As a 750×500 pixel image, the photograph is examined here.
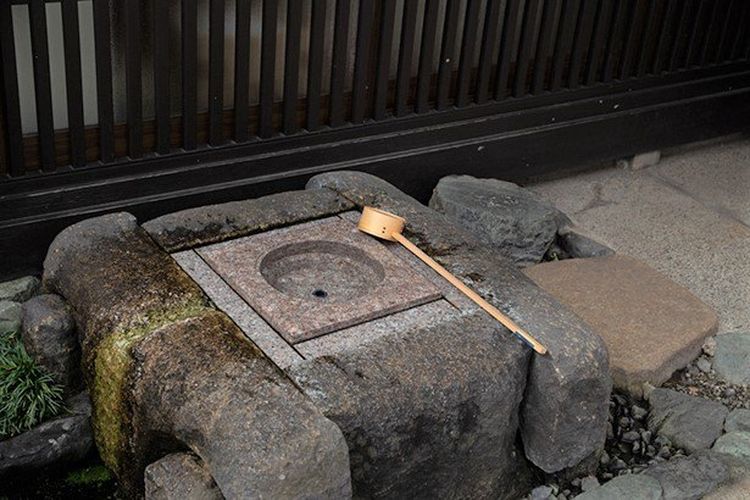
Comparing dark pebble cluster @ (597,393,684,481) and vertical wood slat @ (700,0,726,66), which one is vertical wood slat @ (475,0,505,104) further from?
dark pebble cluster @ (597,393,684,481)

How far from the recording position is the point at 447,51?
5.57 metres

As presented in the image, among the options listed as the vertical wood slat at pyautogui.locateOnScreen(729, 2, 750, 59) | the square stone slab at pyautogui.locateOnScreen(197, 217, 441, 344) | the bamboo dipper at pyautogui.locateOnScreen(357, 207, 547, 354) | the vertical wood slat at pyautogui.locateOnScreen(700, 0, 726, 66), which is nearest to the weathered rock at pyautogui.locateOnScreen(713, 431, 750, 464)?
the bamboo dipper at pyautogui.locateOnScreen(357, 207, 547, 354)

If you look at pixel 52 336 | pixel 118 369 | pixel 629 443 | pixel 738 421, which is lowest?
pixel 629 443

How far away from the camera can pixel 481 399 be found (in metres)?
3.71

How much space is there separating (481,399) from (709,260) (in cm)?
259

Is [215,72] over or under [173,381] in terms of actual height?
over

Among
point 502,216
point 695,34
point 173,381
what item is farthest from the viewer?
point 695,34

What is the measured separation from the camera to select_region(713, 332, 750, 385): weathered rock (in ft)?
15.9

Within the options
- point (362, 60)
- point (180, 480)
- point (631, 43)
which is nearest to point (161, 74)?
point (362, 60)

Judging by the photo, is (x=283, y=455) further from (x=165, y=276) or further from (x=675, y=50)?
(x=675, y=50)

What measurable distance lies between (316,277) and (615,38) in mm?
3013

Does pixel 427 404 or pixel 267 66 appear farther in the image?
pixel 267 66

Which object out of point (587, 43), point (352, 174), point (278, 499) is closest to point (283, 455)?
point (278, 499)

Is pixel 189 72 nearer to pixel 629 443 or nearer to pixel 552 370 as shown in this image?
pixel 552 370
